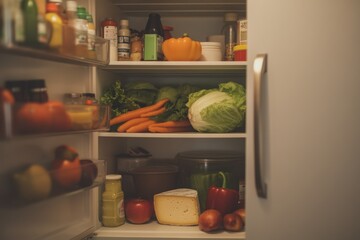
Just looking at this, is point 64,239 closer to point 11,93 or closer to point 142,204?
point 142,204

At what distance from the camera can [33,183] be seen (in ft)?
3.39

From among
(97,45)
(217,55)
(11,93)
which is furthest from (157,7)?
(11,93)

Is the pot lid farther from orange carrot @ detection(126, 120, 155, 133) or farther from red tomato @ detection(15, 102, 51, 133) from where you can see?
red tomato @ detection(15, 102, 51, 133)

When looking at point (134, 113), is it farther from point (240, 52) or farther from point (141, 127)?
point (240, 52)

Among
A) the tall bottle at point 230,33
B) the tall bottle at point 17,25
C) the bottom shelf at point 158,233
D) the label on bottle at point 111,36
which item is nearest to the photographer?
the tall bottle at point 17,25

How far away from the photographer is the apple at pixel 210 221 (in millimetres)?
1562

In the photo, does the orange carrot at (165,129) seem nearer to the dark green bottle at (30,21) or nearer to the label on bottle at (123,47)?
the label on bottle at (123,47)

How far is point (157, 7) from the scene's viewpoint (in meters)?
1.89

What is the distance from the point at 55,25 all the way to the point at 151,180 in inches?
35.8

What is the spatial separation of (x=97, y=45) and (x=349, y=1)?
93 centimetres

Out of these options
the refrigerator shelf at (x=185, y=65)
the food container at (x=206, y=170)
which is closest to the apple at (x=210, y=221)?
the food container at (x=206, y=170)

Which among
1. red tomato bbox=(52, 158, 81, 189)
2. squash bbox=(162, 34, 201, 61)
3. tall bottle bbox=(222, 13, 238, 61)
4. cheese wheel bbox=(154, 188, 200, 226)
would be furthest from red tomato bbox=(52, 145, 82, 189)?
tall bottle bbox=(222, 13, 238, 61)

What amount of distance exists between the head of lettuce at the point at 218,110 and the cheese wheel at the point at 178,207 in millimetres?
300

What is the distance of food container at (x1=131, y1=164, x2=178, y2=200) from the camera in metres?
1.77
